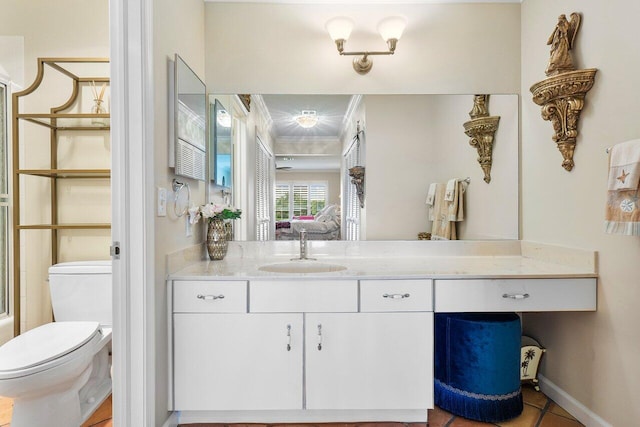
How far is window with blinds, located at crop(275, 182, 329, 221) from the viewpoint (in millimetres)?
2385

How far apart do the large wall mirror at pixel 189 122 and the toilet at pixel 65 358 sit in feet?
2.77

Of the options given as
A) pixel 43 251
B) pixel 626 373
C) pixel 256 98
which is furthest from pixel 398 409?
pixel 43 251

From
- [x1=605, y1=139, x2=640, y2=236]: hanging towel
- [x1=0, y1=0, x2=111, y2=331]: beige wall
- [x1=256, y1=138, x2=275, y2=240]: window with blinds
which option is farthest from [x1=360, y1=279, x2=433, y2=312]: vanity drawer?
[x1=0, y1=0, x2=111, y2=331]: beige wall

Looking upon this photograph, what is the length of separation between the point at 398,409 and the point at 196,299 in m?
1.12

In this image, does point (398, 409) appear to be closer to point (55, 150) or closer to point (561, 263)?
point (561, 263)

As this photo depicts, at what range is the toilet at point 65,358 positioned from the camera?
5.12ft

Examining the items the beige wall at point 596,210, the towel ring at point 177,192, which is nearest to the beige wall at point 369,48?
the beige wall at point 596,210

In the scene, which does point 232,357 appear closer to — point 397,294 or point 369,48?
point 397,294

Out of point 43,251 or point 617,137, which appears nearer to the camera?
point 617,137

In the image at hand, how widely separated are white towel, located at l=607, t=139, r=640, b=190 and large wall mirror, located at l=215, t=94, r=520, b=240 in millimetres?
856

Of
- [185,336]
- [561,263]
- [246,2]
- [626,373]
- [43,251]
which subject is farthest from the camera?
[43,251]

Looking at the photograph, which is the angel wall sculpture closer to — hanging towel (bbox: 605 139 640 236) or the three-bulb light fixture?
hanging towel (bbox: 605 139 640 236)

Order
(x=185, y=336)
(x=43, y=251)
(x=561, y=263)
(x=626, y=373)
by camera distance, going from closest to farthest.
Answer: (x=626, y=373)
(x=185, y=336)
(x=561, y=263)
(x=43, y=251)

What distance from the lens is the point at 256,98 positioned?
236 centimetres
